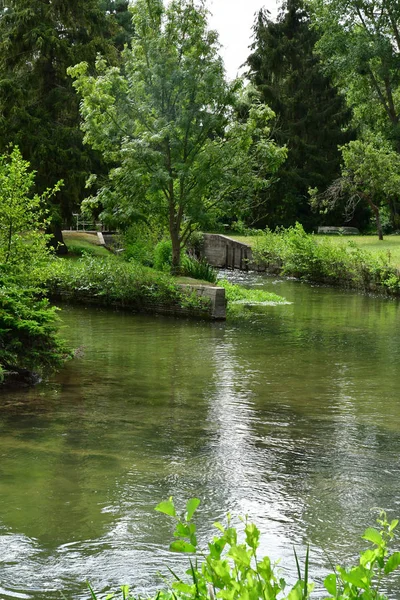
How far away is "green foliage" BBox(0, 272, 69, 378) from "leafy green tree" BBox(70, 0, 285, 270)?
9.95 meters

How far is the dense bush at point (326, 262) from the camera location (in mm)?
27188

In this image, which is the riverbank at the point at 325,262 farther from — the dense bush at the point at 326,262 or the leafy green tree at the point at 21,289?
the leafy green tree at the point at 21,289

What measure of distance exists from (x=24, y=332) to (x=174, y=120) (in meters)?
11.8

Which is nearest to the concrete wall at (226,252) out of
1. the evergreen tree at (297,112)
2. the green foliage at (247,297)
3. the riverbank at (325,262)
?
the riverbank at (325,262)

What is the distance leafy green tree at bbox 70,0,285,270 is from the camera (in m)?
21.9

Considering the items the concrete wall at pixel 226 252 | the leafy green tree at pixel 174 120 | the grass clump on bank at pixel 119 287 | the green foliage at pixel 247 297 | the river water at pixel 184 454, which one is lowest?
the river water at pixel 184 454

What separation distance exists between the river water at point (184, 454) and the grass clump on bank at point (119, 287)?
415cm

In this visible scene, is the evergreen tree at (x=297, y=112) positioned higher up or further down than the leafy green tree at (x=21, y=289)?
higher up

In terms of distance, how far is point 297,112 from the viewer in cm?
5069

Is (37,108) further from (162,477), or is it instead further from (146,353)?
(162,477)

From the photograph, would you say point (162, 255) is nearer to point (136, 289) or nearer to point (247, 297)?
point (247, 297)

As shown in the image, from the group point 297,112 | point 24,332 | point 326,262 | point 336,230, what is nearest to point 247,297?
point 326,262

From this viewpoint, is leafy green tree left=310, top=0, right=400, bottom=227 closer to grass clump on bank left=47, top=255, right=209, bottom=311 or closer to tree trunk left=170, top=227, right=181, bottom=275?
tree trunk left=170, top=227, right=181, bottom=275

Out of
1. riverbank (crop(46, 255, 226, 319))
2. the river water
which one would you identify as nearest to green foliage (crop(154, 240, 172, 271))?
riverbank (crop(46, 255, 226, 319))
